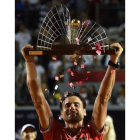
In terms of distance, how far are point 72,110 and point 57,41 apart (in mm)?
4650

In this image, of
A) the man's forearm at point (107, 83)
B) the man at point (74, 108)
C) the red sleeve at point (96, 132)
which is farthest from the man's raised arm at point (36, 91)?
the man's forearm at point (107, 83)

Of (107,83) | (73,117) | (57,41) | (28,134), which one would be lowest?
(28,134)

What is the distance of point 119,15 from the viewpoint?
30.7 feet

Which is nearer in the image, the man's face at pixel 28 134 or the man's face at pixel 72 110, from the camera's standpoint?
the man's face at pixel 72 110

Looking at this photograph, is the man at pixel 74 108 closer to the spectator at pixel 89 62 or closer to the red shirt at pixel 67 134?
the red shirt at pixel 67 134

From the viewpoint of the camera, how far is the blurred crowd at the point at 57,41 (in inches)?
336

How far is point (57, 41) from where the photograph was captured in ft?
29.3

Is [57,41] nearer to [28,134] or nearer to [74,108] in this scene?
[28,134]

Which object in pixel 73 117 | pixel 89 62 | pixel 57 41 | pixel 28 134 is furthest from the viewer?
pixel 57 41

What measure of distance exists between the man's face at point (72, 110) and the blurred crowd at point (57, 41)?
3886 millimetres

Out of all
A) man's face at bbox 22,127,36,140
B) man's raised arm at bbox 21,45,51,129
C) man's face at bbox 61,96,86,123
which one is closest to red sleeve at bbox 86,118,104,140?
man's face at bbox 61,96,86,123

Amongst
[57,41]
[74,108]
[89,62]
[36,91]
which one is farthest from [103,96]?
[57,41]

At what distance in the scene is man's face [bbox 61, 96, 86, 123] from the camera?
4391mm

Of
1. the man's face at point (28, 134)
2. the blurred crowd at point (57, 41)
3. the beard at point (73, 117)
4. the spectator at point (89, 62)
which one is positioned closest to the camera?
the beard at point (73, 117)
